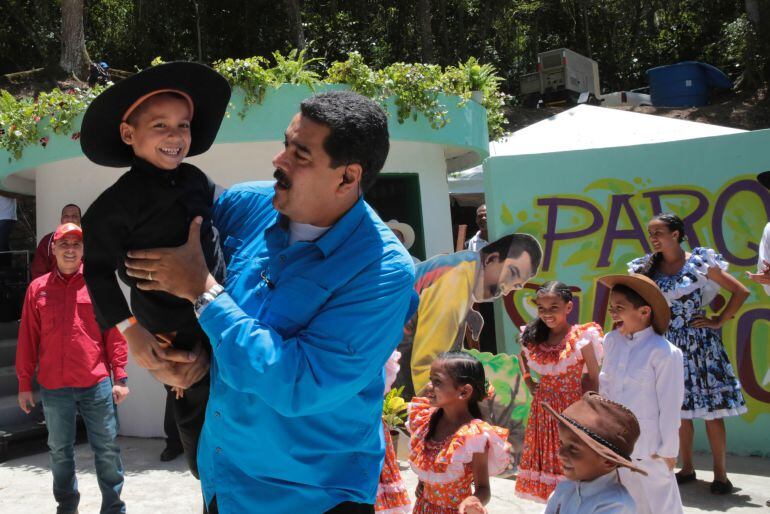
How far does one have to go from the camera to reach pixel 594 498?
2.93m

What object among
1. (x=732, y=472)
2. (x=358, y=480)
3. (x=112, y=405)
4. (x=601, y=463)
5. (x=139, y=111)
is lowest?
(x=732, y=472)

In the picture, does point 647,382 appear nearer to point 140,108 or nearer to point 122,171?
point 140,108

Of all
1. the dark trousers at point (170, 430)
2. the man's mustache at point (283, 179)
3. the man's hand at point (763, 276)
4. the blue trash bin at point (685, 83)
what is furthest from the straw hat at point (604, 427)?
the blue trash bin at point (685, 83)

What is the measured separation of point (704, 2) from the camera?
26.8m

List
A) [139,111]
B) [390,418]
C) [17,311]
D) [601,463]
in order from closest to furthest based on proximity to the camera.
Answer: [139,111] → [601,463] → [390,418] → [17,311]

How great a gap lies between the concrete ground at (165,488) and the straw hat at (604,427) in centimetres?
266

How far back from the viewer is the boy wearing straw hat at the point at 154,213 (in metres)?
2.15

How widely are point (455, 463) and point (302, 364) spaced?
2301 mm

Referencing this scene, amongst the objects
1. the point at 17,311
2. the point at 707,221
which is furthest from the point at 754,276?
the point at 17,311

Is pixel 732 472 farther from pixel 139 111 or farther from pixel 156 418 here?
pixel 139 111

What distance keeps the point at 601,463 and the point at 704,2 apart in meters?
27.3

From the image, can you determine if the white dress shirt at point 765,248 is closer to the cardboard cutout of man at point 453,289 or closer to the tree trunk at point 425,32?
the cardboard cutout of man at point 453,289

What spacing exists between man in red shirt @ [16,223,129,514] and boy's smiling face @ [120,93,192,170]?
3.59 m

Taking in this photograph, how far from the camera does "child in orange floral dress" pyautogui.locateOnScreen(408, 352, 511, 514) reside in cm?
397
